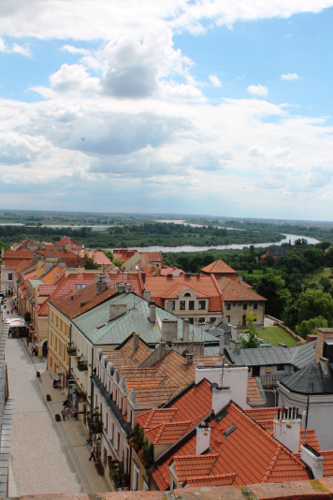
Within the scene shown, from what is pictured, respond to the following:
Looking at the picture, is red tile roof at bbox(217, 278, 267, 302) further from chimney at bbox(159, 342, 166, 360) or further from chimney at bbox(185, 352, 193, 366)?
chimney at bbox(185, 352, 193, 366)

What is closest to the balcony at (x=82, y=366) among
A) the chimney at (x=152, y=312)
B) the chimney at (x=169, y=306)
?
the chimney at (x=152, y=312)

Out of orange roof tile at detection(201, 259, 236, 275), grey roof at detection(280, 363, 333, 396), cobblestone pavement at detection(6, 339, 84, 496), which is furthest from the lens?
orange roof tile at detection(201, 259, 236, 275)

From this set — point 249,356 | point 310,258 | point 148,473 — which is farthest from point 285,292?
point 310,258

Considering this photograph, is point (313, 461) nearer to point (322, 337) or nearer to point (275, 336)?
point (322, 337)

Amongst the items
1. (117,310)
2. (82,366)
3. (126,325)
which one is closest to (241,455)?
(126,325)

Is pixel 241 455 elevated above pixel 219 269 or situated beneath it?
elevated above

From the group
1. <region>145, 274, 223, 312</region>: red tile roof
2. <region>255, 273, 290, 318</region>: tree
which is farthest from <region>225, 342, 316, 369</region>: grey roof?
<region>255, 273, 290, 318</region>: tree

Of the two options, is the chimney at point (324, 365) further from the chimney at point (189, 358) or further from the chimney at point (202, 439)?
the chimney at point (202, 439)
